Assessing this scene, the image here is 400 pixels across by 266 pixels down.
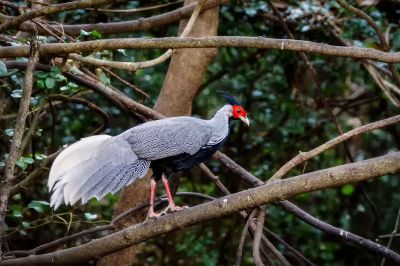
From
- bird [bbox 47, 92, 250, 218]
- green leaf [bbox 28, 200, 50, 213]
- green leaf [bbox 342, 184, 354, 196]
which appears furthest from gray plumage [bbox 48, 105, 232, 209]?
green leaf [bbox 342, 184, 354, 196]

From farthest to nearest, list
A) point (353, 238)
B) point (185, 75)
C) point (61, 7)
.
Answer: point (185, 75)
point (353, 238)
point (61, 7)

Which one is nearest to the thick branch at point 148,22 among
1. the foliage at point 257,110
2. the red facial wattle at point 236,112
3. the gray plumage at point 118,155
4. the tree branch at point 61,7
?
the foliage at point 257,110

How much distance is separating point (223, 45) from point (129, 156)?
767mm

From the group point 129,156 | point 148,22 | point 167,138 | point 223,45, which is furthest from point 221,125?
point 148,22

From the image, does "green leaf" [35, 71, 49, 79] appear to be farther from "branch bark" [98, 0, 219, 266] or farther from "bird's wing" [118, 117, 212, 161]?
"branch bark" [98, 0, 219, 266]

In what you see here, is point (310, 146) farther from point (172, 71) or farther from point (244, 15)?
point (172, 71)

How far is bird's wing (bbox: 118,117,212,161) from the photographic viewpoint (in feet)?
11.0

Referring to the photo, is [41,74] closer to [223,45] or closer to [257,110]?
[223,45]

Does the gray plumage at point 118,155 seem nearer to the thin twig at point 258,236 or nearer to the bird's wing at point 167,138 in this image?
the bird's wing at point 167,138

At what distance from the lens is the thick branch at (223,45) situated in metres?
2.96

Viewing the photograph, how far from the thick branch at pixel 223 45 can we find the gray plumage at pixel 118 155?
0.52 m

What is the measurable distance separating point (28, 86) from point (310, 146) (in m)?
4.11

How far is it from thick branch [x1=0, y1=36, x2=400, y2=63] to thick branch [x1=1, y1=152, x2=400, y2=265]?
2.27ft

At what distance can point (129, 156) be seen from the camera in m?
3.31
